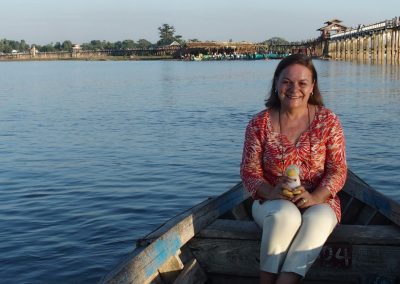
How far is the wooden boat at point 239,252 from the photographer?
185 inches

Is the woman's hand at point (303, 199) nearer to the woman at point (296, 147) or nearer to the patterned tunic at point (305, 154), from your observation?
the woman at point (296, 147)

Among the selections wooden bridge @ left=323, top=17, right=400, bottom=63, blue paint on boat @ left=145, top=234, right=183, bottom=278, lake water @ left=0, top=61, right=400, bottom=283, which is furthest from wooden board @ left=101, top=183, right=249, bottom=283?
wooden bridge @ left=323, top=17, right=400, bottom=63

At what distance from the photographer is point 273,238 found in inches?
168

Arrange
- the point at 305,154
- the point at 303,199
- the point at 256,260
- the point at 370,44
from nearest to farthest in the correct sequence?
1. the point at 303,199
2. the point at 305,154
3. the point at 256,260
4. the point at 370,44

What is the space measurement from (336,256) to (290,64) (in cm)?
158

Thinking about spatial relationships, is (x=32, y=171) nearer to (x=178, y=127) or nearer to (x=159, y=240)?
(x=178, y=127)

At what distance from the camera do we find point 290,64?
189 inches

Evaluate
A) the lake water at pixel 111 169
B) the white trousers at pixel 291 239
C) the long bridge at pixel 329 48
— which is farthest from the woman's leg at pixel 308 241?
the long bridge at pixel 329 48

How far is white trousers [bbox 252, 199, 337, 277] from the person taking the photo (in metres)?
4.21

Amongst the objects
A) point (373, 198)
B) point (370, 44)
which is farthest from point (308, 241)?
point (370, 44)

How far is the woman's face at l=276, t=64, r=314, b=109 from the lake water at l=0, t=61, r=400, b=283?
4.01 metres

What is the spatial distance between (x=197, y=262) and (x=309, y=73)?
1.82 m

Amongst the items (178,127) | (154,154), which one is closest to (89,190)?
(154,154)

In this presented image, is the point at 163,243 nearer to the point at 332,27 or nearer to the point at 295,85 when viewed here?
the point at 295,85
